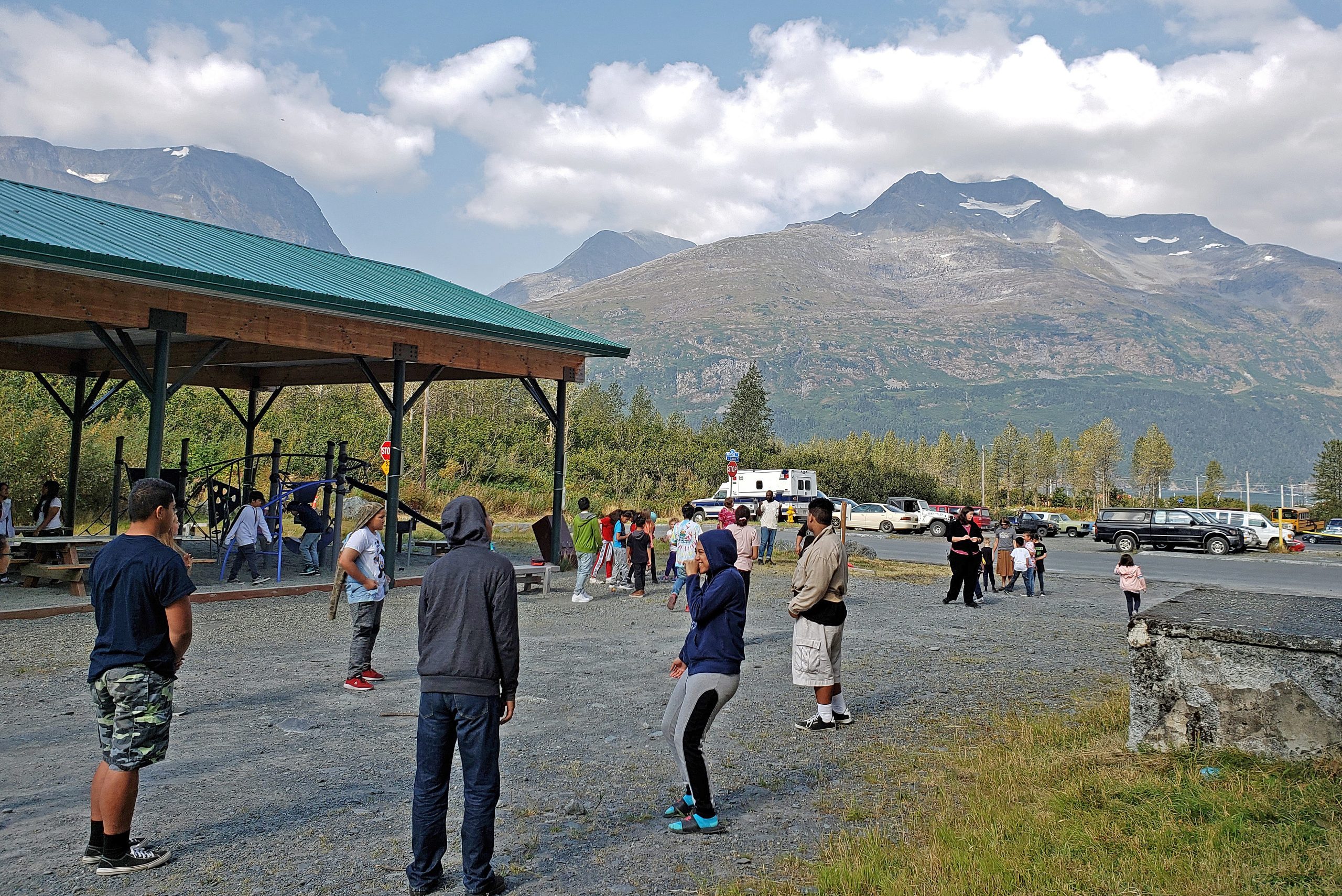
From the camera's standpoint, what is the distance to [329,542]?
19156 mm

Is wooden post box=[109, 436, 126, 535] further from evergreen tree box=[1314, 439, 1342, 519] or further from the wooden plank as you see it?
evergreen tree box=[1314, 439, 1342, 519]

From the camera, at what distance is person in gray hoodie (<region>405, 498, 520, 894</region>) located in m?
4.31

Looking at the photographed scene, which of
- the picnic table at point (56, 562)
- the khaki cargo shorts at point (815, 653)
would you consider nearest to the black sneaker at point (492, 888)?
the khaki cargo shorts at point (815, 653)

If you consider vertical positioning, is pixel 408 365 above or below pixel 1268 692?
above

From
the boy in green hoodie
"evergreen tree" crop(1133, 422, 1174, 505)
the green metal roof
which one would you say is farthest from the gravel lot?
"evergreen tree" crop(1133, 422, 1174, 505)

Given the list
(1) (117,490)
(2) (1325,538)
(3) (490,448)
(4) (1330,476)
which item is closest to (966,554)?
(1) (117,490)

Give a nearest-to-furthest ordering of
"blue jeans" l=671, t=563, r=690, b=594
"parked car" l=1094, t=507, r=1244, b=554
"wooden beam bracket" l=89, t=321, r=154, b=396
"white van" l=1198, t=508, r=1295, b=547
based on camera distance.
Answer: "wooden beam bracket" l=89, t=321, r=154, b=396 → "blue jeans" l=671, t=563, r=690, b=594 → "parked car" l=1094, t=507, r=1244, b=554 → "white van" l=1198, t=508, r=1295, b=547

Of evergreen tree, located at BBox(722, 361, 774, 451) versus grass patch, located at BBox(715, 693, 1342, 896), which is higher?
evergreen tree, located at BBox(722, 361, 774, 451)

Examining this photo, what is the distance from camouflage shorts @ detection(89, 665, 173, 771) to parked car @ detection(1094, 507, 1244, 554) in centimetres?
3631

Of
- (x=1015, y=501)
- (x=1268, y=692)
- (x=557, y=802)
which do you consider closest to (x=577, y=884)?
(x=557, y=802)

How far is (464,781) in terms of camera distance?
169 inches

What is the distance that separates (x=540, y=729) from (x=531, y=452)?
121 ft

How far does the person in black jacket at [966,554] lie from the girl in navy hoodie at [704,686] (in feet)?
39.4

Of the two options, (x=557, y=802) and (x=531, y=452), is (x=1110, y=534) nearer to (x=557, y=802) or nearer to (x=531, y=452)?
(x=531, y=452)
